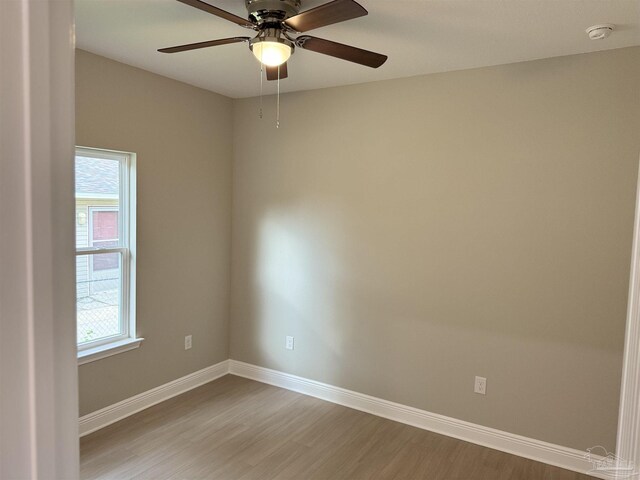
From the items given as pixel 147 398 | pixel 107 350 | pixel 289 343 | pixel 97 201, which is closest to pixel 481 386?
pixel 289 343

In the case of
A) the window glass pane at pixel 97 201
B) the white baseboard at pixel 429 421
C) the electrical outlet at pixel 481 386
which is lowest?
the white baseboard at pixel 429 421

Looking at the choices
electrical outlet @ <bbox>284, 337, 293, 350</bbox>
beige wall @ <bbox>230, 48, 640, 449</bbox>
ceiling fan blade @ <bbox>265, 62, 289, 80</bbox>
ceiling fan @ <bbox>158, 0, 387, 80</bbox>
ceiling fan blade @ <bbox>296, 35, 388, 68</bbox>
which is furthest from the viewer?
electrical outlet @ <bbox>284, 337, 293, 350</bbox>

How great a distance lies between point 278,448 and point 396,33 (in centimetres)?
269

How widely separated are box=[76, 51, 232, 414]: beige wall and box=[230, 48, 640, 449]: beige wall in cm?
30

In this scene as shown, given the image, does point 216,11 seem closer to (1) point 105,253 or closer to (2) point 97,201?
(2) point 97,201

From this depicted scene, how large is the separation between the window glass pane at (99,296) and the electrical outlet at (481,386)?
8.68 feet

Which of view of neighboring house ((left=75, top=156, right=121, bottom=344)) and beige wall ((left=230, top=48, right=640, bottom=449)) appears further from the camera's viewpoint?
view of neighboring house ((left=75, top=156, right=121, bottom=344))

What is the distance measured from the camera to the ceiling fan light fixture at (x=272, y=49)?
2014 millimetres

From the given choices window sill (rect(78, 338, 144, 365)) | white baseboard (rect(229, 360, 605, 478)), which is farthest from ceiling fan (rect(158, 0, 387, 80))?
white baseboard (rect(229, 360, 605, 478))

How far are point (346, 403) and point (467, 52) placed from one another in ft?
9.01

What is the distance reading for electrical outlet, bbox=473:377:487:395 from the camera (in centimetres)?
310

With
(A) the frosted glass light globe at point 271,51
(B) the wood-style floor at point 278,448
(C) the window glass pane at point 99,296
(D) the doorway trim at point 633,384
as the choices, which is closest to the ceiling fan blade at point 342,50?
(A) the frosted glass light globe at point 271,51

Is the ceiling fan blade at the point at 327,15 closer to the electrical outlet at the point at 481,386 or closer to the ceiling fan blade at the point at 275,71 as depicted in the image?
the ceiling fan blade at the point at 275,71

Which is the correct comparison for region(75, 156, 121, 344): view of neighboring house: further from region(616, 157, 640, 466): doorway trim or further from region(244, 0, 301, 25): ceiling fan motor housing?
region(616, 157, 640, 466): doorway trim
